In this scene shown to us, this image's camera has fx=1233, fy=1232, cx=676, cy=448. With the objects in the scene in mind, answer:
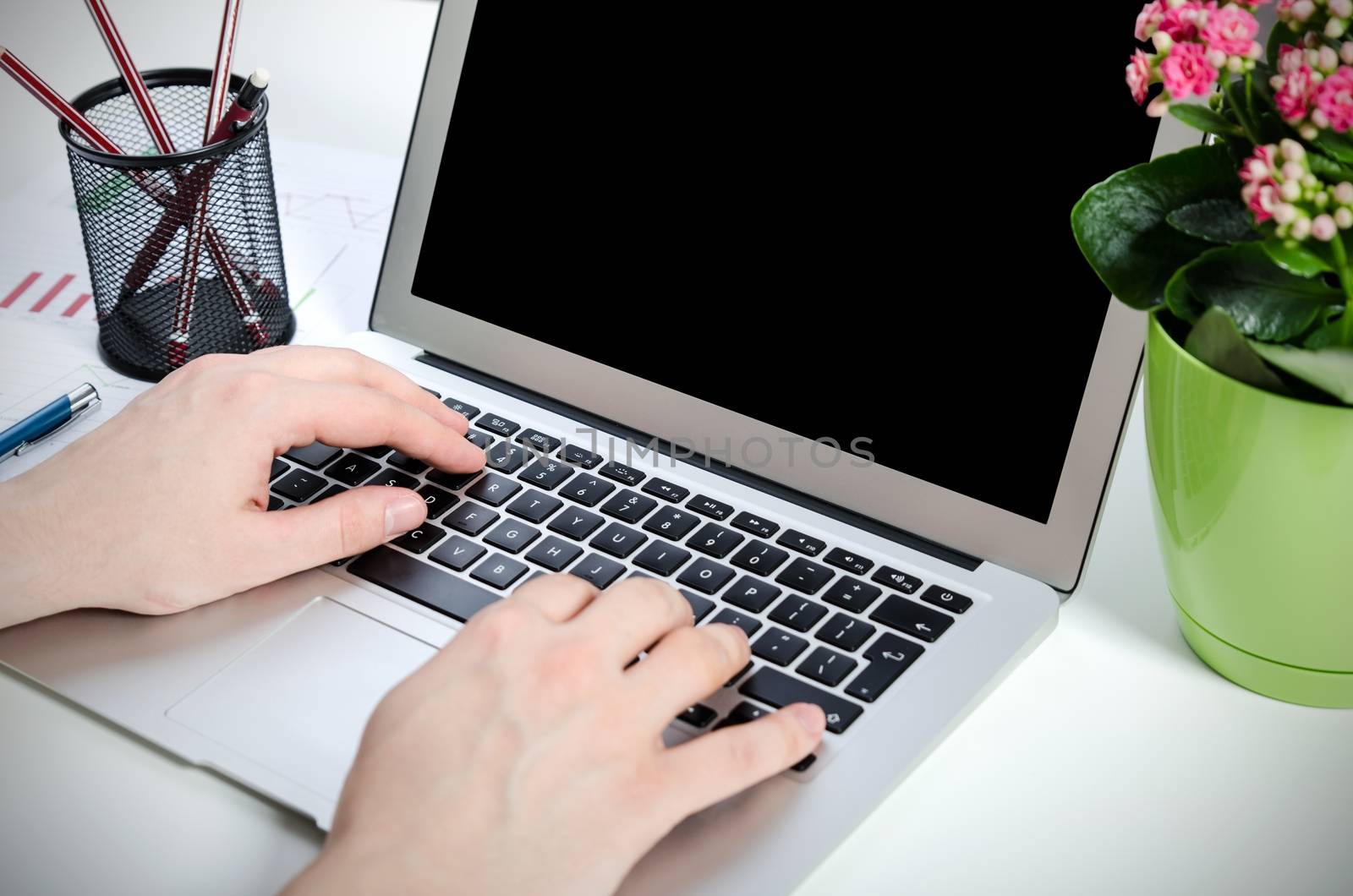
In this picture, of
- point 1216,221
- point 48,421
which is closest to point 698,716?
point 1216,221

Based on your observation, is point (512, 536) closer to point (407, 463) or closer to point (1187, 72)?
point (407, 463)

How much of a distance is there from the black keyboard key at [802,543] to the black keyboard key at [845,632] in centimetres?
6

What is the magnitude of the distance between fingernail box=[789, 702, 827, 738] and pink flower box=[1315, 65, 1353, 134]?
327mm

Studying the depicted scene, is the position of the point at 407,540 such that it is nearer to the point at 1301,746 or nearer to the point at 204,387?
the point at 204,387

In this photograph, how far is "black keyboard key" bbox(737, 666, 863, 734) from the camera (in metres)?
0.59

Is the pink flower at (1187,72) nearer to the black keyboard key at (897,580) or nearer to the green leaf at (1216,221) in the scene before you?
the green leaf at (1216,221)

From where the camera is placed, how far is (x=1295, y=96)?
0.49 meters

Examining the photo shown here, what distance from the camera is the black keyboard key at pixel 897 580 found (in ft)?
2.22

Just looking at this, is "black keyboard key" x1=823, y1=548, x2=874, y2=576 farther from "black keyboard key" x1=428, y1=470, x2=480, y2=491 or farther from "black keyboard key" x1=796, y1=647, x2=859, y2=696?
"black keyboard key" x1=428, y1=470, x2=480, y2=491

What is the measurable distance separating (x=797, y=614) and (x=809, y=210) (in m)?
0.24

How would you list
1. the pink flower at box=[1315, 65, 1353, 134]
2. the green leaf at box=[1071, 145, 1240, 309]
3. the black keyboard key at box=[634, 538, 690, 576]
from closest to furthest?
the pink flower at box=[1315, 65, 1353, 134], the green leaf at box=[1071, 145, 1240, 309], the black keyboard key at box=[634, 538, 690, 576]

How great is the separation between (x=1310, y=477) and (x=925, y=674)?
0.20 metres

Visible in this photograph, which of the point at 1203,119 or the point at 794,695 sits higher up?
the point at 1203,119

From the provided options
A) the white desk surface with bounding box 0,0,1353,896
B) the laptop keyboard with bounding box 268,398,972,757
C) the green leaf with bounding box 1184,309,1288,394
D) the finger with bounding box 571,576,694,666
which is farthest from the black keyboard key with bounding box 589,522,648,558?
the green leaf with bounding box 1184,309,1288,394
